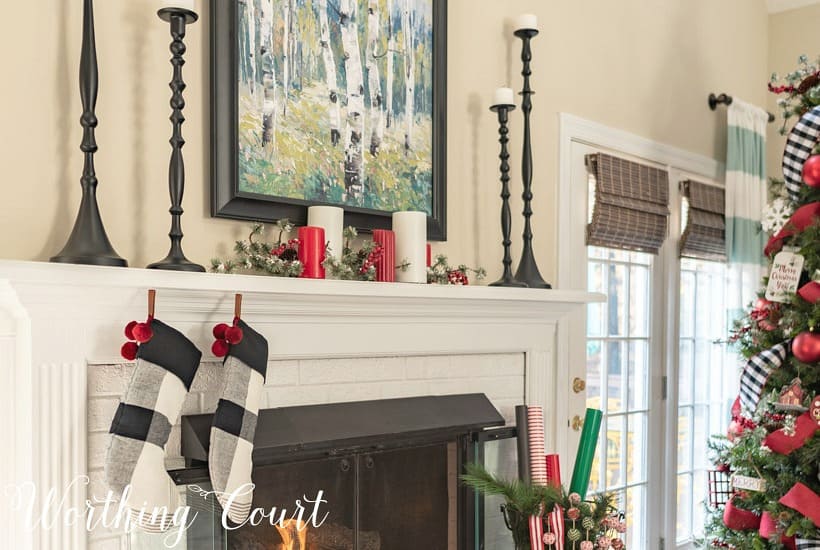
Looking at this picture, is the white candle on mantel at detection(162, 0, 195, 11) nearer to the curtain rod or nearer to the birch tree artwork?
the birch tree artwork

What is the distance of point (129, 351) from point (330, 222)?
0.65 m

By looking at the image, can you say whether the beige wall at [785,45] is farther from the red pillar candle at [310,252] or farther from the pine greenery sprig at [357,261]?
the red pillar candle at [310,252]

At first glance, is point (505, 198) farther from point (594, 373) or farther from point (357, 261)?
point (594, 373)

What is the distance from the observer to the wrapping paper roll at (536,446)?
2.53m

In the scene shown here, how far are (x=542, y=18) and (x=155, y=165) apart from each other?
1662 mm

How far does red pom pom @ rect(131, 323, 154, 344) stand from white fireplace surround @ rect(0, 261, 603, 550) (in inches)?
3.3

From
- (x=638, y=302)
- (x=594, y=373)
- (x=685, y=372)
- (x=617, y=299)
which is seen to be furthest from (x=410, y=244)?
(x=685, y=372)

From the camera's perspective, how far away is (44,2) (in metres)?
1.78

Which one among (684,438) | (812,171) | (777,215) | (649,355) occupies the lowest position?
(684,438)

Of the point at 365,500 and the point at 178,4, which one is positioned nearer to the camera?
the point at 178,4

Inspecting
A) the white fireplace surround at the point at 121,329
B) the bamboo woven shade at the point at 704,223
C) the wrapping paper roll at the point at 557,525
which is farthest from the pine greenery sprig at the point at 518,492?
the bamboo woven shade at the point at 704,223

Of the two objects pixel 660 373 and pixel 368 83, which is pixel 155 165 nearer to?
pixel 368 83

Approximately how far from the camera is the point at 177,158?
1.83 metres

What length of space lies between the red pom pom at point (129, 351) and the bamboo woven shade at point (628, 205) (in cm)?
Result: 194
